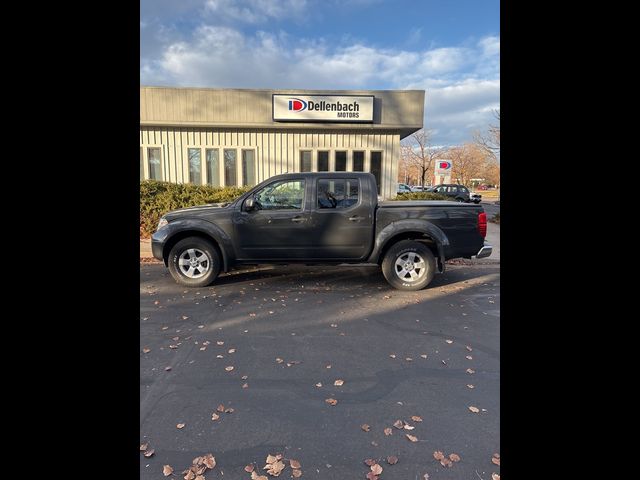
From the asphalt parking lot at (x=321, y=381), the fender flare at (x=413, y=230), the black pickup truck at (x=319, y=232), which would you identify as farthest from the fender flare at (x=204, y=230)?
the fender flare at (x=413, y=230)

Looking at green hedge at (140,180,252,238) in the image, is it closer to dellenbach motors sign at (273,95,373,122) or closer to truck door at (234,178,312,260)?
dellenbach motors sign at (273,95,373,122)

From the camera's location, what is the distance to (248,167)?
1480 centimetres

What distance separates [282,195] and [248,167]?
9041 millimetres

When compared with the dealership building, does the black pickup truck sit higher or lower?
lower

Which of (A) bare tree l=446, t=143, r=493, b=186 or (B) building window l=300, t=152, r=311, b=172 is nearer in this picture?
(B) building window l=300, t=152, r=311, b=172

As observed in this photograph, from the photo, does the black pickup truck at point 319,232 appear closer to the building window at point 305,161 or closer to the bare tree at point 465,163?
the building window at point 305,161

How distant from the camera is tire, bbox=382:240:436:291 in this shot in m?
6.21

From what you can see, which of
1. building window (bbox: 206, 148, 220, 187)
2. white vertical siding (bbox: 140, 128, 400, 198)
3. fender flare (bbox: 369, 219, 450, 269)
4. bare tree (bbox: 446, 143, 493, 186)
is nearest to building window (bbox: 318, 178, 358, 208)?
fender flare (bbox: 369, 219, 450, 269)

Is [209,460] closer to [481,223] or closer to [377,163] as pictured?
[481,223]

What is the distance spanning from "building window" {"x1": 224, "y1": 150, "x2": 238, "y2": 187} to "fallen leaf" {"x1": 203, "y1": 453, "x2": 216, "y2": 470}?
13237 mm
